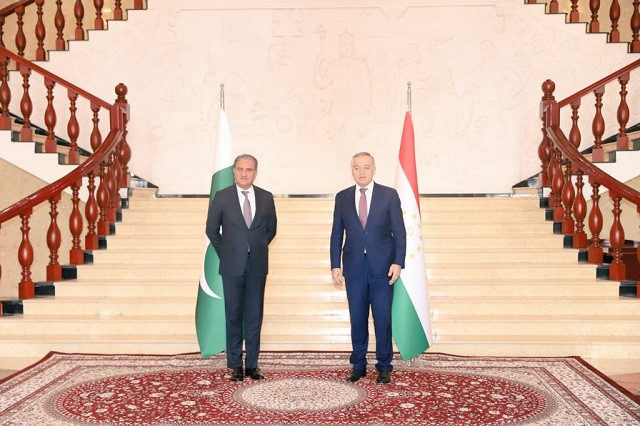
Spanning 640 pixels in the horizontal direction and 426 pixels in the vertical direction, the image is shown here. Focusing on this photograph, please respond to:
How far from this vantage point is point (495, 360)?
5156 millimetres

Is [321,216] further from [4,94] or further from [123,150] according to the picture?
[4,94]

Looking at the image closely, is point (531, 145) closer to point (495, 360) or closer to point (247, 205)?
point (495, 360)

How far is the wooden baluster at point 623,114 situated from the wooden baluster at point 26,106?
5773 mm

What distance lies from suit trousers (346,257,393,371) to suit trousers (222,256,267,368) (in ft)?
1.90

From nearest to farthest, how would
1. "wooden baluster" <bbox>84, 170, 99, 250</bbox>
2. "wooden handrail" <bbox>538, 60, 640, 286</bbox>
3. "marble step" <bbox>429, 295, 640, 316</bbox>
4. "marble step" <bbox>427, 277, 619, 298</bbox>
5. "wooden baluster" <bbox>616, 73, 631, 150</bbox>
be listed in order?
"marble step" <bbox>429, 295, 640, 316</bbox>, "marble step" <bbox>427, 277, 619, 298</bbox>, "wooden handrail" <bbox>538, 60, 640, 286</bbox>, "wooden baluster" <bbox>84, 170, 99, 250</bbox>, "wooden baluster" <bbox>616, 73, 631, 150</bbox>

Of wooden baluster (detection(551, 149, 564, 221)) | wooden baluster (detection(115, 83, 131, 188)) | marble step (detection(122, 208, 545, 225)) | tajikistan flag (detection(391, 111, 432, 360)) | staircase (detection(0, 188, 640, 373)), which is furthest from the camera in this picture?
wooden baluster (detection(115, 83, 131, 188))

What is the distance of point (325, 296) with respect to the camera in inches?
248

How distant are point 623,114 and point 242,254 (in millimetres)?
4491

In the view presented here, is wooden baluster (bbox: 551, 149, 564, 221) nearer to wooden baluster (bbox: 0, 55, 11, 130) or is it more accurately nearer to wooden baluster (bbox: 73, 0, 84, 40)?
wooden baluster (bbox: 0, 55, 11, 130)

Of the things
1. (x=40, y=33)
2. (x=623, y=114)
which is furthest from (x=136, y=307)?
(x=623, y=114)

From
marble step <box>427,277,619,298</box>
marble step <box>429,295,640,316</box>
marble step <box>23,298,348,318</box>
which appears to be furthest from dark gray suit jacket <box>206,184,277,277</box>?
marble step <box>427,277,619,298</box>

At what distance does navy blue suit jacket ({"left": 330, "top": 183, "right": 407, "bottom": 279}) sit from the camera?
14.7 ft

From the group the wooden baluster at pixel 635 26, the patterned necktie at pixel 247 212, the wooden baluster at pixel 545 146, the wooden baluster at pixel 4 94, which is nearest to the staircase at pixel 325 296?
the wooden baluster at pixel 545 146

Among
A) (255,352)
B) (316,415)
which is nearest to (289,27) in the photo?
(255,352)
